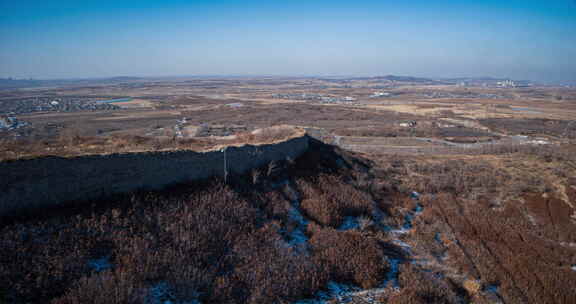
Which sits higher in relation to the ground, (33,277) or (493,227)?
(33,277)

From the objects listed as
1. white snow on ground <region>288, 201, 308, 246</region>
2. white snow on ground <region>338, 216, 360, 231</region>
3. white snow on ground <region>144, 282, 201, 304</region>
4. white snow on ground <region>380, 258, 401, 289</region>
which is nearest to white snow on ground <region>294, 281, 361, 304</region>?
white snow on ground <region>380, 258, 401, 289</region>

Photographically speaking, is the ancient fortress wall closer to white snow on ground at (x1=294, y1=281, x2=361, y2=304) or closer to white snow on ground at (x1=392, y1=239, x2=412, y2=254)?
white snow on ground at (x1=294, y1=281, x2=361, y2=304)

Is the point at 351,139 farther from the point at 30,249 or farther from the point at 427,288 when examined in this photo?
the point at 30,249

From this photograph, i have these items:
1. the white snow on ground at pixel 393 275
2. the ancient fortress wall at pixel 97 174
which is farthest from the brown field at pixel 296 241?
the ancient fortress wall at pixel 97 174

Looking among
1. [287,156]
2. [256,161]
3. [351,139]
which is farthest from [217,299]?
[351,139]

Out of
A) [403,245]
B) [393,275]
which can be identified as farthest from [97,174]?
[403,245]

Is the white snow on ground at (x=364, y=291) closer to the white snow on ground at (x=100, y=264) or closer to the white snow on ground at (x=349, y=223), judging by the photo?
the white snow on ground at (x=349, y=223)
